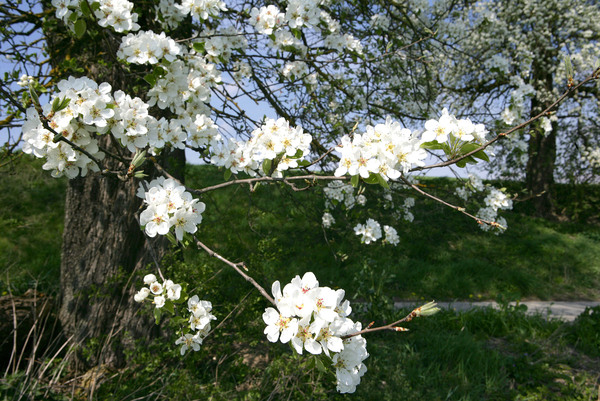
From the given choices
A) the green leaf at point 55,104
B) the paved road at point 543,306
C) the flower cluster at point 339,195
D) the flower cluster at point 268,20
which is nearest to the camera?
the green leaf at point 55,104

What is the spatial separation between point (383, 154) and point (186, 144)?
3.64 ft

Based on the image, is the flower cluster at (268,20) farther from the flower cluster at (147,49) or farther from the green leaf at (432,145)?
the green leaf at (432,145)

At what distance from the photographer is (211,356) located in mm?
3012

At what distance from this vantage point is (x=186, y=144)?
1974 mm

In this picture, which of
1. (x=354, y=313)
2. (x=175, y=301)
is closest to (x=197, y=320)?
(x=175, y=301)

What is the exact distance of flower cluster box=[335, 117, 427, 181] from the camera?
1254mm

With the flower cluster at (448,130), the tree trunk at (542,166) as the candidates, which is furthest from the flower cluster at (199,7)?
the tree trunk at (542,166)

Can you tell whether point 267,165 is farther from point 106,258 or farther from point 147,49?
point 106,258

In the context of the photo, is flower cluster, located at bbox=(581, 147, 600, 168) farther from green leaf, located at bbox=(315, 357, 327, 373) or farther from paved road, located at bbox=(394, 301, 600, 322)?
green leaf, located at bbox=(315, 357, 327, 373)

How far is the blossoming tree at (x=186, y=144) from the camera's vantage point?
1232 mm

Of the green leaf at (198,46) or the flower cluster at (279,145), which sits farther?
the green leaf at (198,46)

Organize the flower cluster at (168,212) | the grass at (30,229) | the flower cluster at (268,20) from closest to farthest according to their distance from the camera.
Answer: the flower cluster at (168,212)
the flower cluster at (268,20)
the grass at (30,229)

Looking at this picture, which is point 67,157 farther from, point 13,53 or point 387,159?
point 13,53

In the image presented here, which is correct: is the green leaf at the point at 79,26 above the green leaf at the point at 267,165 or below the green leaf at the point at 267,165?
above
